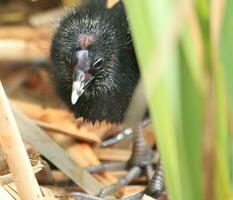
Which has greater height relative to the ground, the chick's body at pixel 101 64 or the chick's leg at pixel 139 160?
the chick's body at pixel 101 64

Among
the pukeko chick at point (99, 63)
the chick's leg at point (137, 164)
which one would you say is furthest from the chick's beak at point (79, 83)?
the chick's leg at point (137, 164)

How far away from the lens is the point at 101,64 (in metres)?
1.85

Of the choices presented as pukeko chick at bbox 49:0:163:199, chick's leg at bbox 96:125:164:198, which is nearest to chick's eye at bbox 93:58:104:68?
pukeko chick at bbox 49:0:163:199

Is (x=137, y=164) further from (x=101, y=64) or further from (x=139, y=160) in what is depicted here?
(x=101, y=64)

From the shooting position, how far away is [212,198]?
1.06 metres

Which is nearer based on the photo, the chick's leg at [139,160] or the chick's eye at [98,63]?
the chick's eye at [98,63]

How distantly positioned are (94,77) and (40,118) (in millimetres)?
467

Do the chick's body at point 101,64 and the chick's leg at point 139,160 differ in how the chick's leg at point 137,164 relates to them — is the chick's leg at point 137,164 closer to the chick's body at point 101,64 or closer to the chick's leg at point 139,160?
the chick's leg at point 139,160

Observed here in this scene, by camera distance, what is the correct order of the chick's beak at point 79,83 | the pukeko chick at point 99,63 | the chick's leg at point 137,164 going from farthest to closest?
the chick's leg at point 137,164, the pukeko chick at point 99,63, the chick's beak at point 79,83

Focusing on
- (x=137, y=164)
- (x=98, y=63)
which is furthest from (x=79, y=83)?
(x=137, y=164)

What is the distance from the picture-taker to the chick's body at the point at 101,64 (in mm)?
1857

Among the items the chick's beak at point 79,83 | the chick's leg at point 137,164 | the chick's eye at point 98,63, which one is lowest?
the chick's leg at point 137,164

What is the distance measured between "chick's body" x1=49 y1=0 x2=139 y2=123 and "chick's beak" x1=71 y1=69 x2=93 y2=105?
4 centimetres

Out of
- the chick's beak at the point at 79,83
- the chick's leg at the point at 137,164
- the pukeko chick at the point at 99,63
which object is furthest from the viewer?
the chick's leg at the point at 137,164
